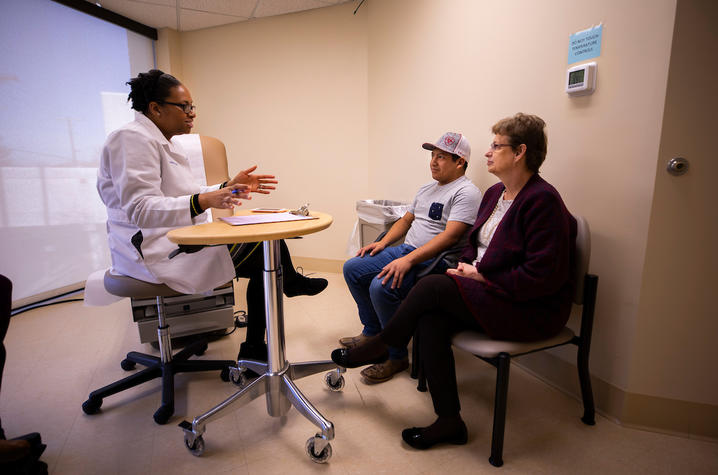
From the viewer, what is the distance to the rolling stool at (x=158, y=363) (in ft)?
4.97

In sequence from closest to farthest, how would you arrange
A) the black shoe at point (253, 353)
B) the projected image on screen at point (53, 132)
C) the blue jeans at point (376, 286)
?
the blue jeans at point (376, 286), the black shoe at point (253, 353), the projected image on screen at point (53, 132)

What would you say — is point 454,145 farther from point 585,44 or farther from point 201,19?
point 201,19

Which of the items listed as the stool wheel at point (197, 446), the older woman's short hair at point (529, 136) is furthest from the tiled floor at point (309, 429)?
the older woman's short hair at point (529, 136)

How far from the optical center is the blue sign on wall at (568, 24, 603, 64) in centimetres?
147

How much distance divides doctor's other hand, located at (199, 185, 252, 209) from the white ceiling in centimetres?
246

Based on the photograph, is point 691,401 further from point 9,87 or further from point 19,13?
point 19,13

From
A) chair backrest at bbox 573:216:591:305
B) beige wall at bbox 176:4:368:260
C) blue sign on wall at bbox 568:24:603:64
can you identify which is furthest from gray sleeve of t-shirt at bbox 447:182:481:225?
beige wall at bbox 176:4:368:260

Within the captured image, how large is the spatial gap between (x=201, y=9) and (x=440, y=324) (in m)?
3.27

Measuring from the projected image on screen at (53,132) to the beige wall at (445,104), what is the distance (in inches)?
34.1

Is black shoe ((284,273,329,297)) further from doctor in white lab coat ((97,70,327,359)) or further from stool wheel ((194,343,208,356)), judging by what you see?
stool wheel ((194,343,208,356))

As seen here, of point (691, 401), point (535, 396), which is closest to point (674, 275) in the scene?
point (691, 401)

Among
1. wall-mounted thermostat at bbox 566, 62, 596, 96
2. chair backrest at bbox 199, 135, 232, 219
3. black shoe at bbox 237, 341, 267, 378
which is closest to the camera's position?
wall-mounted thermostat at bbox 566, 62, 596, 96

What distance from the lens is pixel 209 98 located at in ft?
12.5

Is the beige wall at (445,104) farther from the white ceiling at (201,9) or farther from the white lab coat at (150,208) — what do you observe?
the white lab coat at (150,208)
